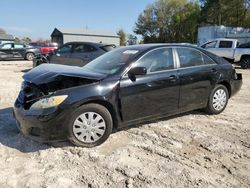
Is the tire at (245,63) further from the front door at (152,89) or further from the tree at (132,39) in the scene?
the tree at (132,39)

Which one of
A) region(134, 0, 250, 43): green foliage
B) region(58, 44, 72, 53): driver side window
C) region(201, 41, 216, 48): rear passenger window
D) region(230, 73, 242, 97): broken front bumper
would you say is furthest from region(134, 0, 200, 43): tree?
region(230, 73, 242, 97): broken front bumper

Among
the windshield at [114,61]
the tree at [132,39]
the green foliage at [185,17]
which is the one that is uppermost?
the green foliage at [185,17]

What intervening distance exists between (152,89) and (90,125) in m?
1.20

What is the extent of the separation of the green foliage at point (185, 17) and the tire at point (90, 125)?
138ft

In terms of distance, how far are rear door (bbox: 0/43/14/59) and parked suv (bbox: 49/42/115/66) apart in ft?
35.3

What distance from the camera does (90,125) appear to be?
14.0ft

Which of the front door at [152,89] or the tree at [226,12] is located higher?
the tree at [226,12]

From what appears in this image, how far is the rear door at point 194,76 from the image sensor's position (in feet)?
17.3

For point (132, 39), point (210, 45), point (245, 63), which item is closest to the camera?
point (245, 63)

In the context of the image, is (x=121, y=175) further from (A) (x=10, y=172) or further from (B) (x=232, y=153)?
(B) (x=232, y=153)

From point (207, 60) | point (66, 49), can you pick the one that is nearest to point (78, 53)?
point (66, 49)

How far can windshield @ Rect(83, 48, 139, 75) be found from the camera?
474 cm

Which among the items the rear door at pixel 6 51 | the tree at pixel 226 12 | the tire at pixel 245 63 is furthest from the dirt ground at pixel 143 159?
the tree at pixel 226 12

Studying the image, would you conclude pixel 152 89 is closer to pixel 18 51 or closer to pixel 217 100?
pixel 217 100
